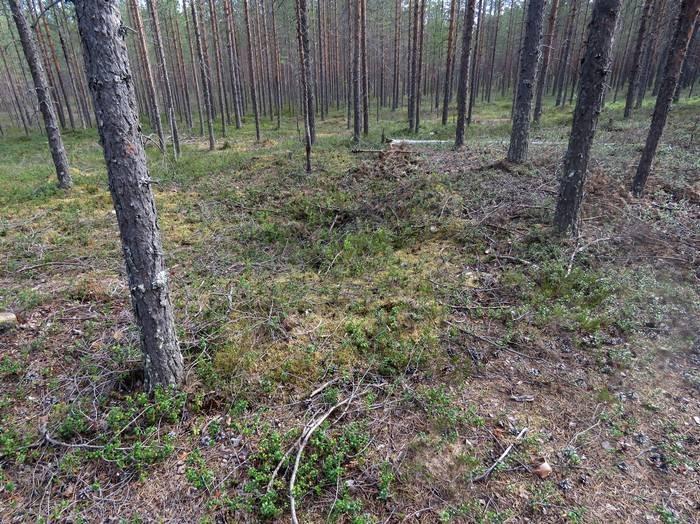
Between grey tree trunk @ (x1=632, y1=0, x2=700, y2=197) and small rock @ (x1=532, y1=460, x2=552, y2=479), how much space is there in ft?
23.6

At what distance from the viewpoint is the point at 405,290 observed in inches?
223

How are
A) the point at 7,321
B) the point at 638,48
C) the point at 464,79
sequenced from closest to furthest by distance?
the point at 7,321 < the point at 464,79 < the point at 638,48

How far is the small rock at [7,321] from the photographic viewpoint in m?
4.67

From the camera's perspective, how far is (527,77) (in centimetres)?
1017

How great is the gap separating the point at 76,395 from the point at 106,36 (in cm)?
331

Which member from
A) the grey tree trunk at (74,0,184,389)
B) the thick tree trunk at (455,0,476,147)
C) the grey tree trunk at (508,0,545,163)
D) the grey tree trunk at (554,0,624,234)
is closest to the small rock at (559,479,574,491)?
the grey tree trunk at (74,0,184,389)

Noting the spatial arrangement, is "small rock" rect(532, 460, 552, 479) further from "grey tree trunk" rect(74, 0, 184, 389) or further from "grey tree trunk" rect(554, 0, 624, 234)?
"grey tree trunk" rect(554, 0, 624, 234)

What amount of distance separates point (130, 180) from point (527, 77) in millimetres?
10618

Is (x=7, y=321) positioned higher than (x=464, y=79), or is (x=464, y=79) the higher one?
(x=464, y=79)

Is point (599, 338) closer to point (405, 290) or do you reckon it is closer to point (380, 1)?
point (405, 290)

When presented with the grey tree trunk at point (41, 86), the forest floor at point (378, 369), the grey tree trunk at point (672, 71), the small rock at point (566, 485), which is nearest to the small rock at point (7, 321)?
the forest floor at point (378, 369)

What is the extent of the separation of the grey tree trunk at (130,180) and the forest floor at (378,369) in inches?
9.4

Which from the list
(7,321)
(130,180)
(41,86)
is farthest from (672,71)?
(41,86)

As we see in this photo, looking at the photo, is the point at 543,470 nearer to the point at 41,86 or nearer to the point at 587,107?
the point at 587,107
